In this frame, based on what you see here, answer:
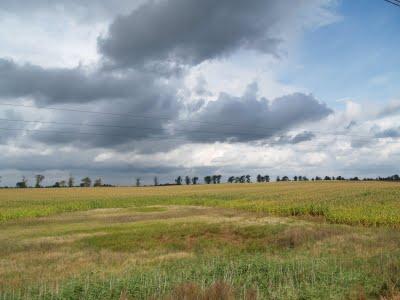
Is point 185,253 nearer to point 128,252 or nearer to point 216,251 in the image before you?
point 216,251

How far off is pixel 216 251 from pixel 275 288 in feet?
34.9

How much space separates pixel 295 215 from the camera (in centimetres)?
4322

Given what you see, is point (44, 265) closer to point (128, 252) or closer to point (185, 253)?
point (128, 252)

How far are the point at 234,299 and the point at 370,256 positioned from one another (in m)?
9.29

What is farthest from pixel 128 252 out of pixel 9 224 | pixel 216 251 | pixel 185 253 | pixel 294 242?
pixel 9 224

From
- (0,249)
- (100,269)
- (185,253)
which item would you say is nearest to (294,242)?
(185,253)

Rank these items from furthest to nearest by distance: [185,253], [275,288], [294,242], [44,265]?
1. [294,242]
2. [185,253]
3. [44,265]
4. [275,288]

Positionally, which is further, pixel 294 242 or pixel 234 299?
pixel 294 242

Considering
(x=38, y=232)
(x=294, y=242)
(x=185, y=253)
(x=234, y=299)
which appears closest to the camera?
(x=234, y=299)

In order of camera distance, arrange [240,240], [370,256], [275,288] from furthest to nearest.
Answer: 1. [240,240]
2. [370,256]
3. [275,288]

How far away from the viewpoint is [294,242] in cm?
2342

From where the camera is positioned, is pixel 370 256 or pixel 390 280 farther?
pixel 370 256

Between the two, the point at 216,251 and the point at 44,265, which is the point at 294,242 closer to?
the point at 216,251

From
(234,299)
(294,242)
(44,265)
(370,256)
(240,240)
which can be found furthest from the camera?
(240,240)
